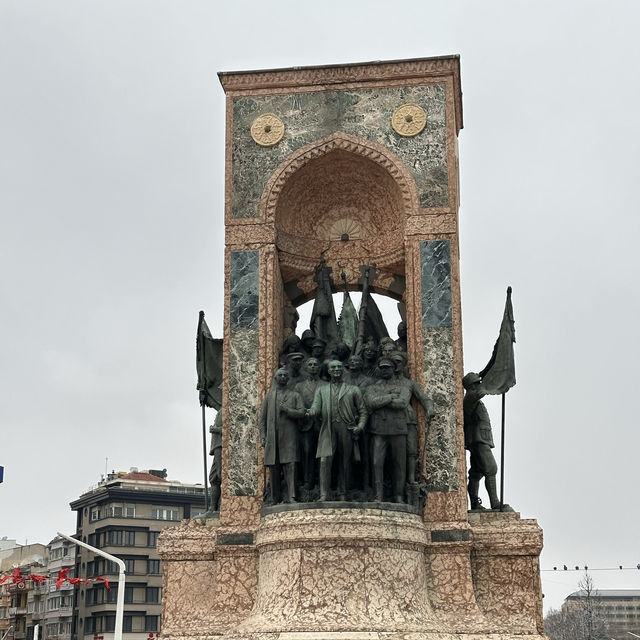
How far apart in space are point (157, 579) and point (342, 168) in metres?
53.9

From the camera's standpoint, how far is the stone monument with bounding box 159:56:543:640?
54.3ft

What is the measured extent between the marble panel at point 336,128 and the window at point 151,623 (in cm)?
5348

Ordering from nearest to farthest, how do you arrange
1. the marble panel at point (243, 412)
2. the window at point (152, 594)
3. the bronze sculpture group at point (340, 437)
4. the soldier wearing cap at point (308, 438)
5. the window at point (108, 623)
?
the bronze sculpture group at point (340, 437), the soldier wearing cap at point (308, 438), the marble panel at point (243, 412), the window at point (108, 623), the window at point (152, 594)

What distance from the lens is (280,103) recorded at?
20656 mm

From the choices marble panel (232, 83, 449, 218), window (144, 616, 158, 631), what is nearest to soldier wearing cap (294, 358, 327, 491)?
marble panel (232, 83, 449, 218)

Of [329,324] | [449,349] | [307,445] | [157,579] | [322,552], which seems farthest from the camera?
[157,579]

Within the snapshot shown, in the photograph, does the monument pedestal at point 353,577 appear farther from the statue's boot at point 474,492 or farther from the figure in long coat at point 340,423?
the figure in long coat at point 340,423

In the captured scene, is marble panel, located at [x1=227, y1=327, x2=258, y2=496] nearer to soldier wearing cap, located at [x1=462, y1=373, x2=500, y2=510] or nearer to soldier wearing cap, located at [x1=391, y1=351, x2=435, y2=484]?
soldier wearing cap, located at [x1=391, y1=351, x2=435, y2=484]

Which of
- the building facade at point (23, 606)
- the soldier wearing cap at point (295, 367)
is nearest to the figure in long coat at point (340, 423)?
the soldier wearing cap at point (295, 367)

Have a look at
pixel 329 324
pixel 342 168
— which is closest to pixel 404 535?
pixel 329 324

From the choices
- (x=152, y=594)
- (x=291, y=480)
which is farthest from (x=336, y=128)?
(x=152, y=594)

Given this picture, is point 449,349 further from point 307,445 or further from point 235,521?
point 235,521

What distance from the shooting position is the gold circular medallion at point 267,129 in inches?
805

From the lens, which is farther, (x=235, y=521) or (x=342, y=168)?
(x=342, y=168)
